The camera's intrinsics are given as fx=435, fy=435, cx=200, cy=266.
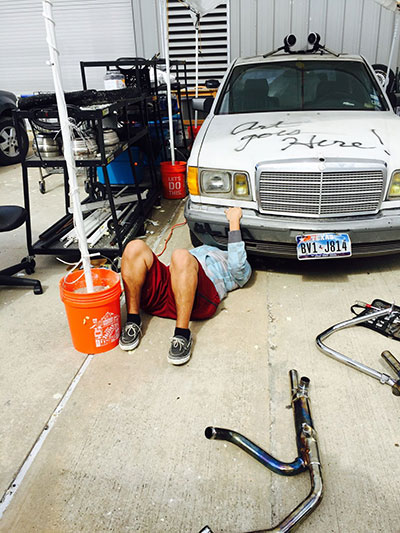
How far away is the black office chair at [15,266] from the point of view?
3395 mm

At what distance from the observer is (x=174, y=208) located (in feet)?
18.6

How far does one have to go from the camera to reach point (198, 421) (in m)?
2.29

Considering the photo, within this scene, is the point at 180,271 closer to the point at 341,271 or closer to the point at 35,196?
the point at 341,271

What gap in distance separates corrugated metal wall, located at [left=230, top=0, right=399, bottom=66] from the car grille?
675cm

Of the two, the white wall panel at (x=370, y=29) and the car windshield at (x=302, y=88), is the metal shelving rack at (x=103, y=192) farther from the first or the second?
the white wall panel at (x=370, y=29)

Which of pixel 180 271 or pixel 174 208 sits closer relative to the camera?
pixel 180 271

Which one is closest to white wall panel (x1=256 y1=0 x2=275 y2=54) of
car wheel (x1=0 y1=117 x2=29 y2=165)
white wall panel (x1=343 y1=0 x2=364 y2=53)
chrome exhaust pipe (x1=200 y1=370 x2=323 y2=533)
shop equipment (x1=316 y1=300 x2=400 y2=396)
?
white wall panel (x1=343 y1=0 x2=364 y2=53)

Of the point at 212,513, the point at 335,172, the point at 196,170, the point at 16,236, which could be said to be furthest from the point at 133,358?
the point at 16,236

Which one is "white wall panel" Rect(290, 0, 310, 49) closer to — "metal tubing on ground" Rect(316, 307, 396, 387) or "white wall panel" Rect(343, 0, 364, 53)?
"white wall panel" Rect(343, 0, 364, 53)

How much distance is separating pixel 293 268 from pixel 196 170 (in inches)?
47.8

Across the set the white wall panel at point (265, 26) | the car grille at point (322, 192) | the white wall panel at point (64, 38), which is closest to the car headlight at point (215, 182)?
the car grille at point (322, 192)

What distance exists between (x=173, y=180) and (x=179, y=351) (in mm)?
3618

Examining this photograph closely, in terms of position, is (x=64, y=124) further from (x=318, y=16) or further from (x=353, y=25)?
(x=353, y=25)

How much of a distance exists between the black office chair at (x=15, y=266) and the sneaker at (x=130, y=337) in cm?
116
